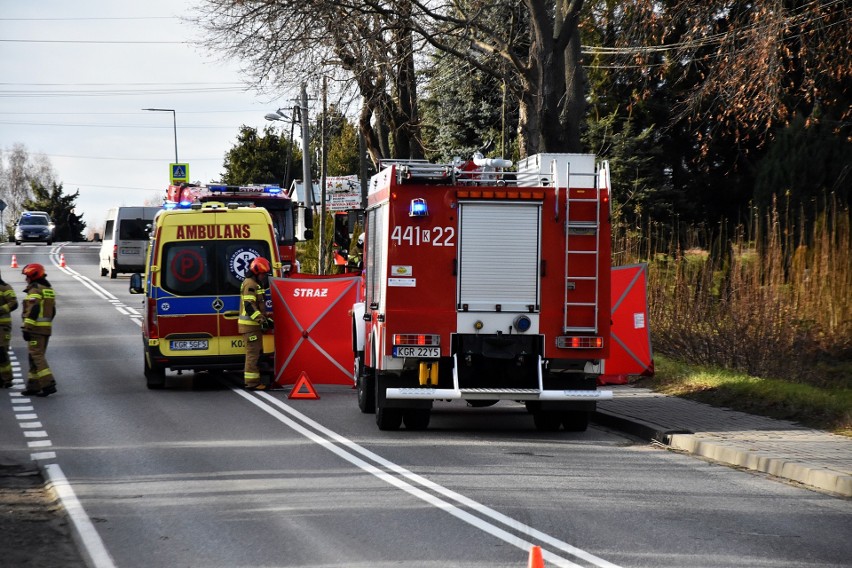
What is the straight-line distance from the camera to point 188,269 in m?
18.3

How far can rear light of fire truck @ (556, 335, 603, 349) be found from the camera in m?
13.3

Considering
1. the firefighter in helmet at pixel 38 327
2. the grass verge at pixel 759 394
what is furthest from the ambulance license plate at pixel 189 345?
the grass verge at pixel 759 394

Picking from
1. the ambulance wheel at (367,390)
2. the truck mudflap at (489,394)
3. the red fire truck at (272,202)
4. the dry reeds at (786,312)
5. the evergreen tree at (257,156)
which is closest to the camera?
the truck mudflap at (489,394)

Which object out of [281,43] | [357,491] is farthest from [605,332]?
[281,43]

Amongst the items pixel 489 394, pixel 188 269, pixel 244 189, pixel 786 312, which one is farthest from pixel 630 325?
pixel 244 189

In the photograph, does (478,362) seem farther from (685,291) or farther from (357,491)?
(685,291)

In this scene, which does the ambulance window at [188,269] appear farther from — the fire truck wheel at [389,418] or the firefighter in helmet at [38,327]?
the fire truck wheel at [389,418]

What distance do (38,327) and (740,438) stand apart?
985cm

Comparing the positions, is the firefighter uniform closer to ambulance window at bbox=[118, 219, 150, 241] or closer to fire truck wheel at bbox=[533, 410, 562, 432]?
fire truck wheel at bbox=[533, 410, 562, 432]

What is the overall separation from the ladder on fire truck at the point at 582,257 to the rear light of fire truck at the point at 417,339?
4.55 ft

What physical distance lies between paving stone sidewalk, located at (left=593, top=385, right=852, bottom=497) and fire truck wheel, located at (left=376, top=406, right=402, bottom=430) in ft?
8.40

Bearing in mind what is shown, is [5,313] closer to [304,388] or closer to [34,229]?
[304,388]

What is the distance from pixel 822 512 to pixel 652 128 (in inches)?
1029

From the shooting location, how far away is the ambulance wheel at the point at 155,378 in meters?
18.3
